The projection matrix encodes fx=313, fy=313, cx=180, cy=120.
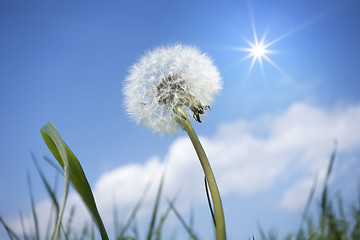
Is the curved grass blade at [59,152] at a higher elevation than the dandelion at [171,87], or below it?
below

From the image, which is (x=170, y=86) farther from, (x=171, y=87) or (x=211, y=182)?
(x=211, y=182)

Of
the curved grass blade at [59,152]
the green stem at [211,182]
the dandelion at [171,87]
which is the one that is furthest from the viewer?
the dandelion at [171,87]

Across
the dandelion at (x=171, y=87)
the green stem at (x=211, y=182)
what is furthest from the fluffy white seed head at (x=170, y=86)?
the green stem at (x=211, y=182)

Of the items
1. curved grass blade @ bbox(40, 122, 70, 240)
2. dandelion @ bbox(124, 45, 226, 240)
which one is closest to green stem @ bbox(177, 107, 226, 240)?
dandelion @ bbox(124, 45, 226, 240)

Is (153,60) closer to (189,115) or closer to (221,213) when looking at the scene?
(189,115)

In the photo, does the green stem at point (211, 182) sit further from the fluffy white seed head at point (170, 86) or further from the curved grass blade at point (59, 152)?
the curved grass blade at point (59, 152)

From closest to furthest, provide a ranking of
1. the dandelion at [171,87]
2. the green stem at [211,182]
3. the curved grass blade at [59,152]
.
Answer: the curved grass blade at [59,152] < the green stem at [211,182] < the dandelion at [171,87]

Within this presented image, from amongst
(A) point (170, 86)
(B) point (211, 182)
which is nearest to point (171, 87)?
(A) point (170, 86)

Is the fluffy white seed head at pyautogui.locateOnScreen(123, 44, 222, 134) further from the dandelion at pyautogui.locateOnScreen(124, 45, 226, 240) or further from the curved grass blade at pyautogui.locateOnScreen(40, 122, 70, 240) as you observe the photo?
the curved grass blade at pyautogui.locateOnScreen(40, 122, 70, 240)
